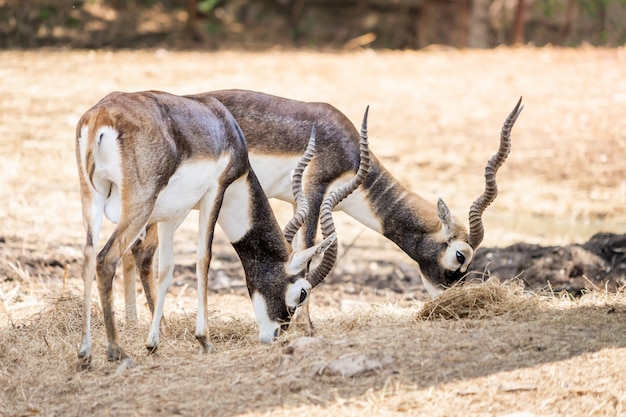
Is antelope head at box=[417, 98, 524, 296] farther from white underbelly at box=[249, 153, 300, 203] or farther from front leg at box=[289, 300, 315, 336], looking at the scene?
front leg at box=[289, 300, 315, 336]

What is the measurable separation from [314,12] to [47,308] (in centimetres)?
1668

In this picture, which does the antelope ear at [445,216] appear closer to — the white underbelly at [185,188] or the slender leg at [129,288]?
the white underbelly at [185,188]

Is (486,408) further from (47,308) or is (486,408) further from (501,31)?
(501,31)

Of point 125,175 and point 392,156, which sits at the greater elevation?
point 125,175

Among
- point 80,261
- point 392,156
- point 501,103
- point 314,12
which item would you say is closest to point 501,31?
point 314,12

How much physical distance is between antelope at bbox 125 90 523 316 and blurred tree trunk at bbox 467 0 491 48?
13.3 m

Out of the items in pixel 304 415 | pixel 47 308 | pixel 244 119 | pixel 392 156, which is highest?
pixel 244 119

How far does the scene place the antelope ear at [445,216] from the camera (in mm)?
8211

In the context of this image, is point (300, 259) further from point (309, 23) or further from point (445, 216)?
point (309, 23)

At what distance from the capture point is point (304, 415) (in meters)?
5.02

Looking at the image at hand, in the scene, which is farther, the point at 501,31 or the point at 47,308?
the point at 501,31

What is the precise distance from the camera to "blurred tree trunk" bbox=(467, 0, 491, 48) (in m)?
21.3

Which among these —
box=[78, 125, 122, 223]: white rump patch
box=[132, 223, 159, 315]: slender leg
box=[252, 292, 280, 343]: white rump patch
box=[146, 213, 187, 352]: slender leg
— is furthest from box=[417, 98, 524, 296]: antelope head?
box=[78, 125, 122, 223]: white rump patch

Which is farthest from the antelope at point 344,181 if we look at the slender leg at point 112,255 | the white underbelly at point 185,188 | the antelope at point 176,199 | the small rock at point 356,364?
the small rock at point 356,364
